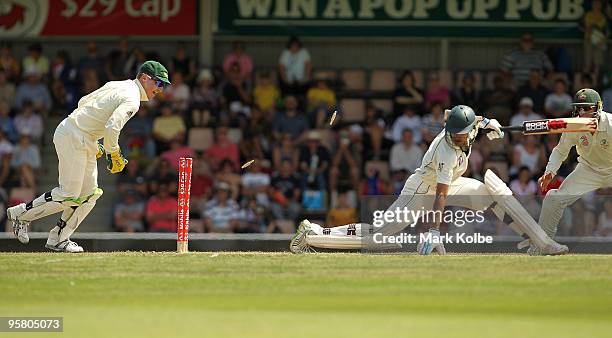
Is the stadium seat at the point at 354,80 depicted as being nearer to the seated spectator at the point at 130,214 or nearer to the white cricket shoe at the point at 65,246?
the seated spectator at the point at 130,214

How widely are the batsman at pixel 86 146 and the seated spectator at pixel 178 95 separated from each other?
23.9ft

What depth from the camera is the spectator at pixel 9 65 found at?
71.5ft

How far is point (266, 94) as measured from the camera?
69.4ft

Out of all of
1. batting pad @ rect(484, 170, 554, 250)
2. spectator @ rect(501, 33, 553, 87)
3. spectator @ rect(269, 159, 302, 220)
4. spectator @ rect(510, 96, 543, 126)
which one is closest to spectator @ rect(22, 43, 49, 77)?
spectator @ rect(269, 159, 302, 220)

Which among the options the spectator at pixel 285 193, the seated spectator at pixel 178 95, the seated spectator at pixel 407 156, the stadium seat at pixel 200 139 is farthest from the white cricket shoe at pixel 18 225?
the seated spectator at pixel 178 95

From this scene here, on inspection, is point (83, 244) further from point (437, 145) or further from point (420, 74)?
point (420, 74)

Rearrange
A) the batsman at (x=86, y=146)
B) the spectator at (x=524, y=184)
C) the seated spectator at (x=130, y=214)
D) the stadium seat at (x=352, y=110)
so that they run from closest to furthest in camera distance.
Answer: the batsman at (x=86, y=146)
the spectator at (x=524, y=184)
the seated spectator at (x=130, y=214)
the stadium seat at (x=352, y=110)

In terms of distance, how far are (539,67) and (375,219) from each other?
8510 millimetres

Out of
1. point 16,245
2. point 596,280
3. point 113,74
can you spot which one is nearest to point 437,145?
point 596,280

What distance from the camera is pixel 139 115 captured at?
20797 millimetres

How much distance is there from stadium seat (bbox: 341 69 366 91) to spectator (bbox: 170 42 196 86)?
2.32m

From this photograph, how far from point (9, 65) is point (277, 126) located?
4514 millimetres

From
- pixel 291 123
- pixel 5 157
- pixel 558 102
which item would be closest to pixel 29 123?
pixel 5 157

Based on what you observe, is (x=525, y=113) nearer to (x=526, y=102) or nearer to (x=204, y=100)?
(x=526, y=102)
